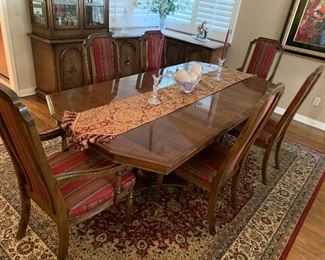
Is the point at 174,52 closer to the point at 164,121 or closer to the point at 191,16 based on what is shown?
the point at 191,16

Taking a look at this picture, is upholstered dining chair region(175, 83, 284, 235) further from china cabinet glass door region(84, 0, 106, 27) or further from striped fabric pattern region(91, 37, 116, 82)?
china cabinet glass door region(84, 0, 106, 27)

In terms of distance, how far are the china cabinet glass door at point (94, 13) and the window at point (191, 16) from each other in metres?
0.48

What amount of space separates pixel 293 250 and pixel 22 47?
3.46m

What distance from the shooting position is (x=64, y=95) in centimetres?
179

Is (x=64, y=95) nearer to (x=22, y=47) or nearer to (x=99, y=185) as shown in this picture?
(x=99, y=185)

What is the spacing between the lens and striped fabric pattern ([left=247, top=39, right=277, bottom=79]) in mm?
3107

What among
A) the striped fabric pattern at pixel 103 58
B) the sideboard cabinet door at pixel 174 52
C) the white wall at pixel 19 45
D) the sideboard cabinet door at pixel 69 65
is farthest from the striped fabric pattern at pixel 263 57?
the white wall at pixel 19 45

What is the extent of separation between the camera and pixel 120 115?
163 centimetres

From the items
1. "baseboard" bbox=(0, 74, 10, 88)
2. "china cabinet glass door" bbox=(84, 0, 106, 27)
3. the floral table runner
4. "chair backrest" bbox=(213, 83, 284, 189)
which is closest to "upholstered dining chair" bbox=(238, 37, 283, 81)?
the floral table runner

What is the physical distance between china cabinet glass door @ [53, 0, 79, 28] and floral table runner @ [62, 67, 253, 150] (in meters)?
1.71

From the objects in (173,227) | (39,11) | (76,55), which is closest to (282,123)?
(173,227)

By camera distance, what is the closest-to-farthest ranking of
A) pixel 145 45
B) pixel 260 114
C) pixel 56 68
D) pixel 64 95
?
pixel 260 114
pixel 64 95
pixel 145 45
pixel 56 68

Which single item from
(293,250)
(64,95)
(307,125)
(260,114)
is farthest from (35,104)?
(307,125)

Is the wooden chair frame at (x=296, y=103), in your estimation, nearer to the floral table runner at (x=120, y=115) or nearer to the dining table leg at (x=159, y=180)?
the floral table runner at (x=120, y=115)
